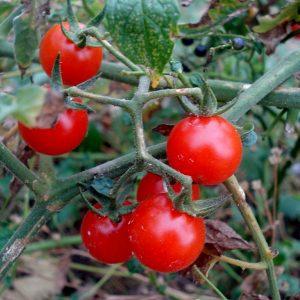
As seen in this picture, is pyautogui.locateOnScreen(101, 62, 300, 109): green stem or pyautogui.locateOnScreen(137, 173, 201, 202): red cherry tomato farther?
pyautogui.locateOnScreen(101, 62, 300, 109): green stem

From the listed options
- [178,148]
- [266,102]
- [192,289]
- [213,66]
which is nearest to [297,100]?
[266,102]

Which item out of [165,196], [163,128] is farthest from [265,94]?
[165,196]

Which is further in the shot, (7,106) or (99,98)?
(99,98)

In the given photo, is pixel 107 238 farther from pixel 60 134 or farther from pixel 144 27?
pixel 144 27

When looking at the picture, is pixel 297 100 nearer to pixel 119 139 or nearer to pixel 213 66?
pixel 213 66

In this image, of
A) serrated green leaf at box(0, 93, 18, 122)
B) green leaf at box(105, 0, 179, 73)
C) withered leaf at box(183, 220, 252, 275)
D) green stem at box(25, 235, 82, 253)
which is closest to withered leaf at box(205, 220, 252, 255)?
withered leaf at box(183, 220, 252, 275)

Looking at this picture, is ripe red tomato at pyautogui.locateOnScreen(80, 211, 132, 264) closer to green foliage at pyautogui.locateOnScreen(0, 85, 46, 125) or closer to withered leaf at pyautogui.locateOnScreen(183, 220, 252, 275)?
withered leaf at pyautogui.locateOnScreen(183, 220, 252, 275)

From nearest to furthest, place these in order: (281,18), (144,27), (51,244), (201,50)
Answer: (144,27) → (281,18) → (201,50) → (51,244)
